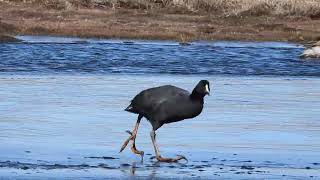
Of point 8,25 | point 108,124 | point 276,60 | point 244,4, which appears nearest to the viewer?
point 108,124

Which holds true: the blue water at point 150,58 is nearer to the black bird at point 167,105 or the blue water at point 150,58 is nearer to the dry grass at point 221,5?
the dry grass at point 221,5

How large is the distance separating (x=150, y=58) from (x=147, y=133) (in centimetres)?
1549

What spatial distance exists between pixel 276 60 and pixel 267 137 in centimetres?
1655

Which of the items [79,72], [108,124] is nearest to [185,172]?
[108,124]

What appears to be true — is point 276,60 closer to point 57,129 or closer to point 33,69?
point 33,69

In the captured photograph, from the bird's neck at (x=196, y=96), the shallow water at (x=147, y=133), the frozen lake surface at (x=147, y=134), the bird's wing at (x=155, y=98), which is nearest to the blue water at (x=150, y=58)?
the shallow water at (x=147, y=133)

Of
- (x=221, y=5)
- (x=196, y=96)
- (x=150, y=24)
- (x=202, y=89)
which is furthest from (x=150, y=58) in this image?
(x=202, y=89)

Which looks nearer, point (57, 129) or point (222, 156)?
point (222, 156)

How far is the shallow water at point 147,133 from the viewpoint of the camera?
36.8 feet

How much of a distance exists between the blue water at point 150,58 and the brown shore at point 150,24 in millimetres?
1780

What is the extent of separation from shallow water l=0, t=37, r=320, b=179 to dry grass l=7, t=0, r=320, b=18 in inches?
863

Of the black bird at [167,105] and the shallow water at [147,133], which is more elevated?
the black bird at [167,105]

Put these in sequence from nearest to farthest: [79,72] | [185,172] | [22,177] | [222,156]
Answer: [22,177] → [185,172] → [222,156] → [79,72]

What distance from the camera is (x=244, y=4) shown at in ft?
149
